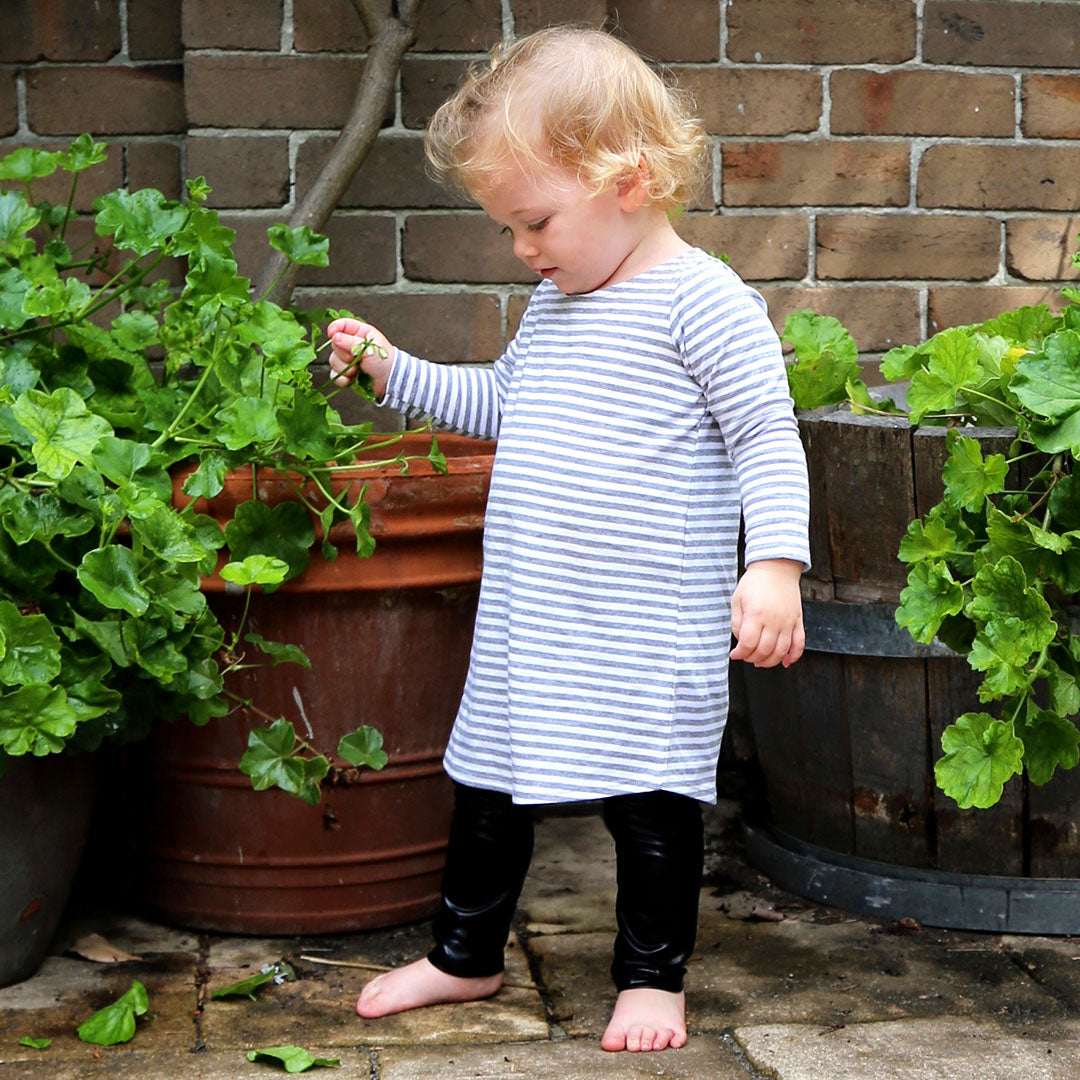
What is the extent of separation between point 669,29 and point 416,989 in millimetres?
1467

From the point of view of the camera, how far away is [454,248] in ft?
7.23

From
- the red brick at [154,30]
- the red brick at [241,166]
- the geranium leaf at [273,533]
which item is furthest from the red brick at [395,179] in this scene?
the geranium leaf at [273,533]

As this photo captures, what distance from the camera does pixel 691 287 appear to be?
1598 mm

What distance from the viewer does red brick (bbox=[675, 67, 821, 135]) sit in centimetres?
227

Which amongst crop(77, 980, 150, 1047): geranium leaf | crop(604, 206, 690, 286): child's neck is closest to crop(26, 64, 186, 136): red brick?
crop(604, 206, 690, 286): child's neck

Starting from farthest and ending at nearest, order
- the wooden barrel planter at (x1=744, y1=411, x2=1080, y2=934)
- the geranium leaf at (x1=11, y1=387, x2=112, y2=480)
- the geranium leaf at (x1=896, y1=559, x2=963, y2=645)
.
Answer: the wooden barrel planter at (x1=744, y1=411, x2=1080, y2=934), the geranium leaf at (x1=896, y1=559, x2=963, y2=645), the geranium leaf at (x1=11, y1=387, x2=112, y2=480)

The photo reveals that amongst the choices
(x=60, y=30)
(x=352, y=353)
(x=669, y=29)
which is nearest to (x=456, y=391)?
(x=352, y=353)

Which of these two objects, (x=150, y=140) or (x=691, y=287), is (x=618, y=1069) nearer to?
(x=691, y=287)

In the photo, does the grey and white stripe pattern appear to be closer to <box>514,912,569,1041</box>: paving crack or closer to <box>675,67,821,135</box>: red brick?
<box>514,912,569,1041</box>: paving crack

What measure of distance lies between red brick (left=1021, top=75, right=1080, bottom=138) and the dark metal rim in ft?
4.01

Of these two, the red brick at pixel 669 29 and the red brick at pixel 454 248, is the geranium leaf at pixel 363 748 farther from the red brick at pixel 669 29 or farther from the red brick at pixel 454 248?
the red brick at pixel 669 29

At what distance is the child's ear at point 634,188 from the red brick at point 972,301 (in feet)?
3.02

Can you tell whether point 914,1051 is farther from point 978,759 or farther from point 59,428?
point 59,428

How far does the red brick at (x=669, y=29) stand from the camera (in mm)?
2244
